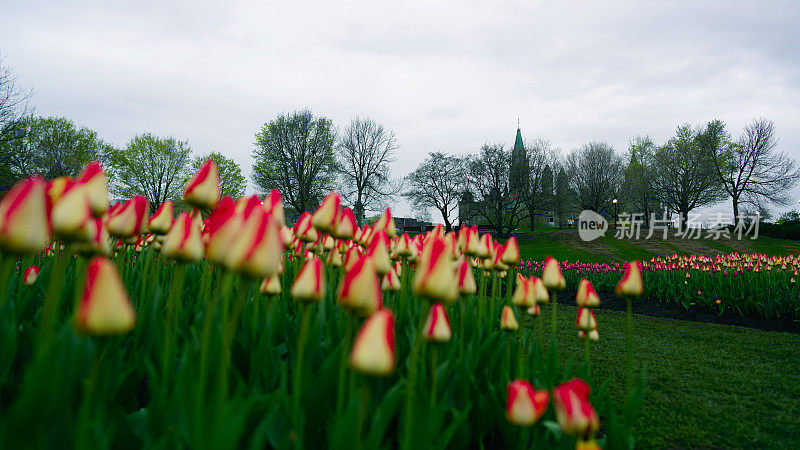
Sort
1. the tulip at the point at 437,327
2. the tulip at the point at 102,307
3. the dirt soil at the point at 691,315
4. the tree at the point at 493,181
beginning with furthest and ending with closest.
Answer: the tree at the point at 493,181
the dirt soil at the point at 691,315
the tulip at the point at 437,327
the tulip at the point at 102,307

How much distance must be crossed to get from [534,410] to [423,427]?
1.10 ft

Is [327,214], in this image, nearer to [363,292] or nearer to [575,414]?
[363,292]

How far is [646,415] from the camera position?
2.67m

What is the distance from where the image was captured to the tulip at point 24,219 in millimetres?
799

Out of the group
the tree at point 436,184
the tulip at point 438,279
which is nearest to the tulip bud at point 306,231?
the tulip at point 438,279

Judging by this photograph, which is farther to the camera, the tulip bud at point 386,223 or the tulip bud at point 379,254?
the tulip bud at point 386,223

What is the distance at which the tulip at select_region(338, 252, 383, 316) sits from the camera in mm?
972

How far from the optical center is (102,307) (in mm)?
741

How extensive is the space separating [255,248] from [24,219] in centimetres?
41

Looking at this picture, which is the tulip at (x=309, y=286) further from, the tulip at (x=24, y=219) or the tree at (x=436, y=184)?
the tree at (x=436, y=184)

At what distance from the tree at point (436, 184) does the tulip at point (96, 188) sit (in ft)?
129

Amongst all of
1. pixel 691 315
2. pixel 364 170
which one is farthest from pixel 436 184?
pixel 691 315

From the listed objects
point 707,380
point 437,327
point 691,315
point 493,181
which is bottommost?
point 707,380

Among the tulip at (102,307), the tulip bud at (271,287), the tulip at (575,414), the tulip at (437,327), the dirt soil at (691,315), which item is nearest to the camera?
the tulip at (102,307)
